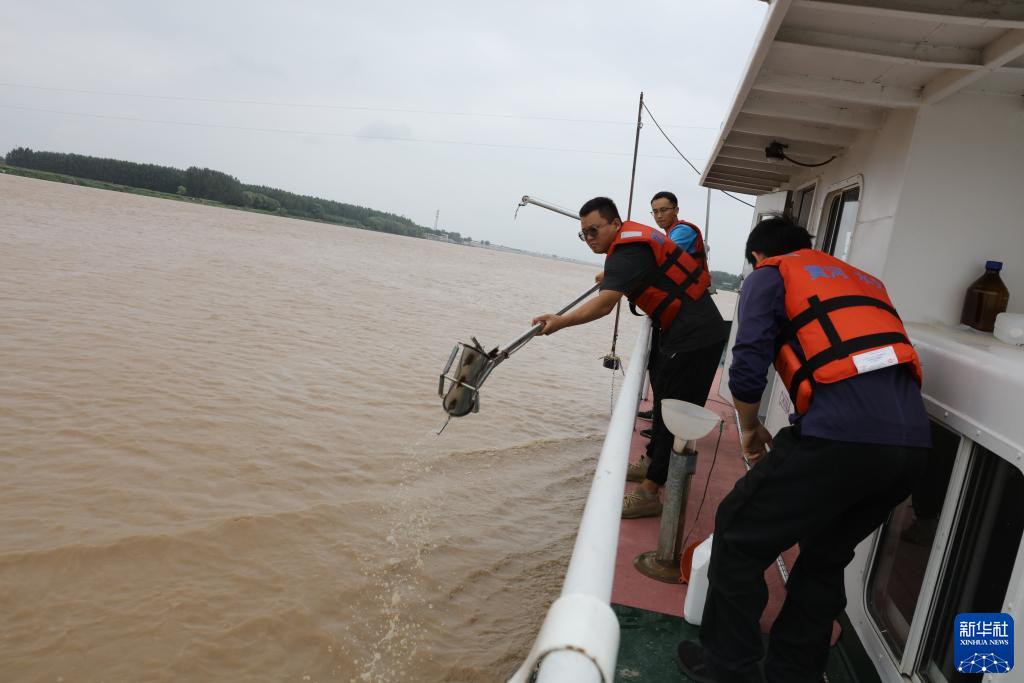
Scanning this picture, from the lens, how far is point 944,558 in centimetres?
218

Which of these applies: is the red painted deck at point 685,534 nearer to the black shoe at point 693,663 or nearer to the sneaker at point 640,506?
the sneaker at point 640,506

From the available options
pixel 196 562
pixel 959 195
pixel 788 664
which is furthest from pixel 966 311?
pixel 196 562

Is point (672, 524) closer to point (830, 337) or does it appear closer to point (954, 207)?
point (830, 337)

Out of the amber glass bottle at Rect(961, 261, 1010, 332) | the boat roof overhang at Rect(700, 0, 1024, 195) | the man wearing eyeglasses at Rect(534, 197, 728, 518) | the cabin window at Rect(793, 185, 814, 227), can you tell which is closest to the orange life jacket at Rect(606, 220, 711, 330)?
the man wearing eyeglasses at Rect(534, 197, 728, 518)

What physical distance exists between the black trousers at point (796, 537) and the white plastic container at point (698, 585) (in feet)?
0.99

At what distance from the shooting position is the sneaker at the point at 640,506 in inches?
152

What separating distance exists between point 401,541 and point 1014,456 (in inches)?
160

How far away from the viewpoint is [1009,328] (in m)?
2.71

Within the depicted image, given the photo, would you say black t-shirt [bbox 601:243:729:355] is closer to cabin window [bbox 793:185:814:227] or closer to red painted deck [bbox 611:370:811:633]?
red painted deck [bbox 611:370:811:633]

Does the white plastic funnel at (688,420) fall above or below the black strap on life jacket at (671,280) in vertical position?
below

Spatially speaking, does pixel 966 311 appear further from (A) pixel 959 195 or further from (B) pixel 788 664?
(B) pixel 788 664

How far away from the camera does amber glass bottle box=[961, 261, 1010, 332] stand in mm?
3043

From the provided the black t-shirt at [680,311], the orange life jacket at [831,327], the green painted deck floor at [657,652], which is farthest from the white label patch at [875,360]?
the black t-shirt at [680,311]

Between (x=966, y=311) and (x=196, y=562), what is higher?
(x=966, y=311)
